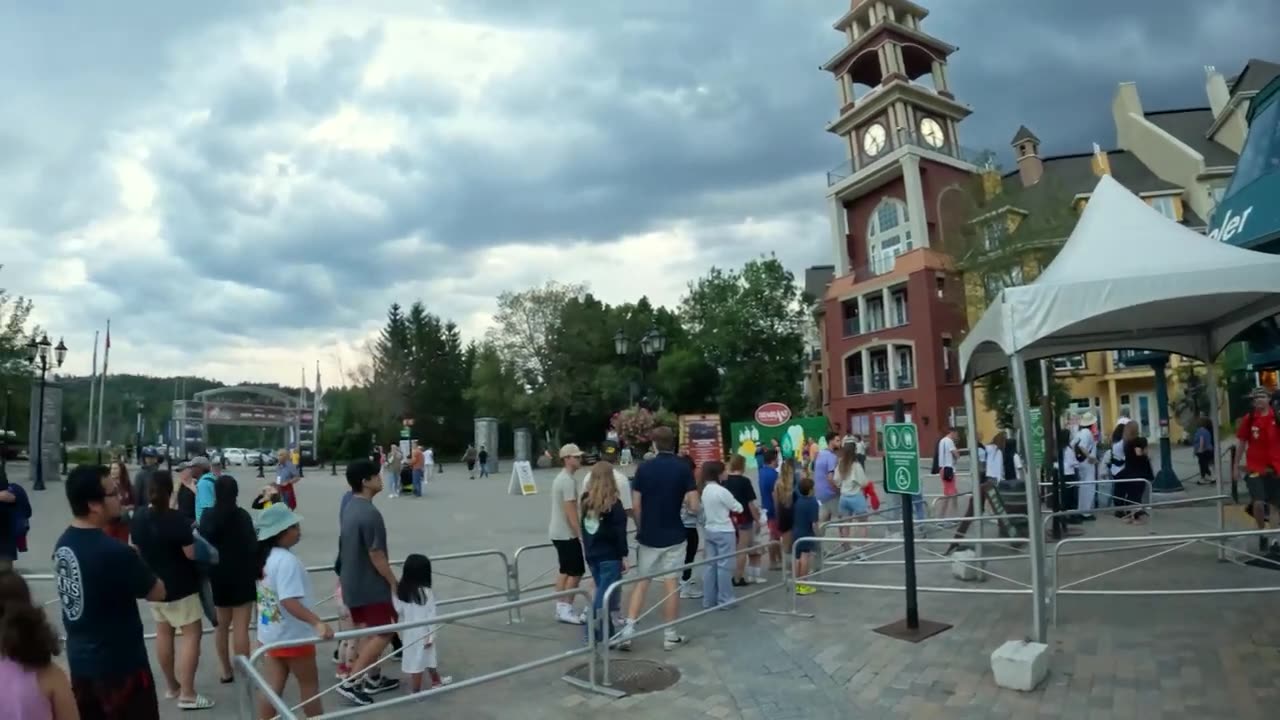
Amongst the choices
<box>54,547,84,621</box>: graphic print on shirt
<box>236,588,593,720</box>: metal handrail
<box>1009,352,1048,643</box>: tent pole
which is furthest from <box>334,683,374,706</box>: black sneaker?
<box>1009,352,1048,643</box>: tent pole

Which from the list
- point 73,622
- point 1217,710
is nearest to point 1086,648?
point 1217,710

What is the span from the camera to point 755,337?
5731 cm

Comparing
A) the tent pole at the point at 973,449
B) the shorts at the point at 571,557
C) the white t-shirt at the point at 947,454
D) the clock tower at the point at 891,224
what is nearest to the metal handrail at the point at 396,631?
the shorts at the point at 571,557

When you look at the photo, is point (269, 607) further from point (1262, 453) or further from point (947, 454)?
point (947, 454)

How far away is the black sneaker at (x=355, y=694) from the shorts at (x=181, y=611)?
46.1 inches

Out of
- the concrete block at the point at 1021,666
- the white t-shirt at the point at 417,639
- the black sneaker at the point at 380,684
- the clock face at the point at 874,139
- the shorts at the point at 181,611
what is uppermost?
the clock face at the point at 874,139

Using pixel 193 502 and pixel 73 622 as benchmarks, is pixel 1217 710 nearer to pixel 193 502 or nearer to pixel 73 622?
pixel 73 622

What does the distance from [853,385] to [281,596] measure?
45679mm

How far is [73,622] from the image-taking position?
3.60 metres

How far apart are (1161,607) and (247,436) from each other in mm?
125685

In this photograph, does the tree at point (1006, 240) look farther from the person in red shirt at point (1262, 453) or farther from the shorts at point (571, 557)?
the shorts at point (571, 557)

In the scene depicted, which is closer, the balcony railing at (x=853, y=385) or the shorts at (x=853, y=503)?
the shorts at (x=853, y=503)

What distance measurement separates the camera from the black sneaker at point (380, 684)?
607cm

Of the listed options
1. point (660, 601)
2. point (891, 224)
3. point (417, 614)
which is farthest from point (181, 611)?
point (891, 224)
